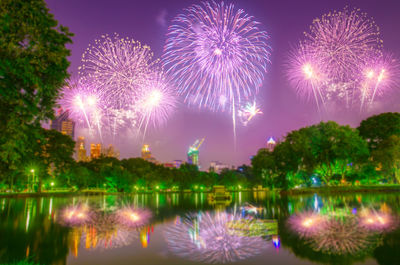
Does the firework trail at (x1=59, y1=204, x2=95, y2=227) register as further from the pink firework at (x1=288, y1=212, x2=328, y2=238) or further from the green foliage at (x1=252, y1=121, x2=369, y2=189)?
the green foliage at (x1=252, y1=121, x2=369, y2=189)

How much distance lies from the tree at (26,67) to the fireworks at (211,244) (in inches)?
280

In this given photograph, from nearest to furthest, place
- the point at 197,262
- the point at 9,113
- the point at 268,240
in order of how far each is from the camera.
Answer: the point at 197,262 → the point at 9,113 → the point at 268,240

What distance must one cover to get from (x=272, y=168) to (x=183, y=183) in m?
57.4

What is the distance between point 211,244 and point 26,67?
30.3ft

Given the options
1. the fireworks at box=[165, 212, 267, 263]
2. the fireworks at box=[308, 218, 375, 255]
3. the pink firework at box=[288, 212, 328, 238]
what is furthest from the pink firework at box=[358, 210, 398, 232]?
the fireworks at box=[165, 212, 267, 263]

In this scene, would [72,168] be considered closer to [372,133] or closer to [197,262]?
[197,262]

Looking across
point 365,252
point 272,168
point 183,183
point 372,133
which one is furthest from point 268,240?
point 183,183

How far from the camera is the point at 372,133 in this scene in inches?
2544

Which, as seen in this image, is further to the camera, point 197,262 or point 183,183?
point 183,183

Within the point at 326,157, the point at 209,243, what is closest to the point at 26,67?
the point at 209,243

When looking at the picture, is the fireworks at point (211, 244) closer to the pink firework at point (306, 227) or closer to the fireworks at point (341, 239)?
the fireworks at point (341, 239)

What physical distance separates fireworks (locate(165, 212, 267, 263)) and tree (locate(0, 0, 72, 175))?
280 inches

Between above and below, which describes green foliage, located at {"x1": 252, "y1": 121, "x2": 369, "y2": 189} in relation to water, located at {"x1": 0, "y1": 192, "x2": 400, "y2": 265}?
above

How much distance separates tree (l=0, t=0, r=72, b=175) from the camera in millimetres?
9617
